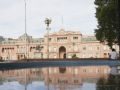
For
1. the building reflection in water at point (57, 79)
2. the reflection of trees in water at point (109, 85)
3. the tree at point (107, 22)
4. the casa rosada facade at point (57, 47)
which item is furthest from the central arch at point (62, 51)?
the reflection of trees in water at point (109, 85)

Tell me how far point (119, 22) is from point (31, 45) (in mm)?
114744

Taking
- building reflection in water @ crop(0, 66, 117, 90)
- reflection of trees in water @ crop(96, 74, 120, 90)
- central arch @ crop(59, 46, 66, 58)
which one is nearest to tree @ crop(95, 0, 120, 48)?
building reflection in water @ crop(0, 66, 117, 90)

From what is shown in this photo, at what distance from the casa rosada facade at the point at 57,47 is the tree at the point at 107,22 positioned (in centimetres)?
8998

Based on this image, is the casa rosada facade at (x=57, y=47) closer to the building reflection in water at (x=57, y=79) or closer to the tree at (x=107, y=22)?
the tree at (x=107, y=22)

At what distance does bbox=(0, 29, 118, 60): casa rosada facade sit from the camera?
475ft

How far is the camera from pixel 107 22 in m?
46.1

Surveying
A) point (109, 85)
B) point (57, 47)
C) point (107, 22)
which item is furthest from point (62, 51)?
point (109, 85)

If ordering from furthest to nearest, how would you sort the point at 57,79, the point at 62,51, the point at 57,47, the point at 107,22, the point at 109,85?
the point at 62,51
the point at 57,47
the point at 107,22
the point at 57,79
the point at 109,85

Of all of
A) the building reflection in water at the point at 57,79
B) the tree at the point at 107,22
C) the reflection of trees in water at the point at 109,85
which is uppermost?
the tree at the point at 107,22

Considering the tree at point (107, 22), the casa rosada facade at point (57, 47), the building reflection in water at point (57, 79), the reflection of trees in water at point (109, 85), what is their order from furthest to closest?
the casa rosada facade at point (57, 47) < the tree at point (107, 22) < the building reflection in water at point (57, 79) < the reflection of trees in water at point (109, 85)

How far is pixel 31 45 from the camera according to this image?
516 ft

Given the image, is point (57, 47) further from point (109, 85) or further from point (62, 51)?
point (109, 85)

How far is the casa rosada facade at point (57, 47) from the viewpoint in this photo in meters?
145

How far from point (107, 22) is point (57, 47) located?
340ft
